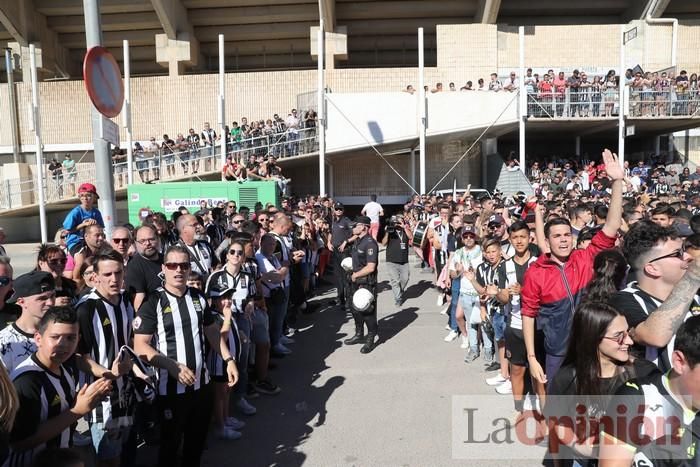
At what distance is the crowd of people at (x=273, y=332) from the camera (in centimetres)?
246

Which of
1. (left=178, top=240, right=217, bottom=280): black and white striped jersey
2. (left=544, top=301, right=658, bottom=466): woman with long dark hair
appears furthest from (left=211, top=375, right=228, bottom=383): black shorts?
(left=544, top=301, right=658, bottom=466): woman with long dark hair

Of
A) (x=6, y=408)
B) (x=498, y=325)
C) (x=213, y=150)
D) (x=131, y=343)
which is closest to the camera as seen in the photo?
(x=6, y=408)

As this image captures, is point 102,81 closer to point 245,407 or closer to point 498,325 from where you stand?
point 245,407

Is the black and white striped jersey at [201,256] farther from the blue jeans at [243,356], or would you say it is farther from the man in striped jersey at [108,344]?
the man in striped jersey at [108,344]

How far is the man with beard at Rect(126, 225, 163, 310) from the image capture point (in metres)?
4.81

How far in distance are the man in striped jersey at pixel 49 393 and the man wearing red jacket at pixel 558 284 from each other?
299cm

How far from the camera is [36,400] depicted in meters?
2.62

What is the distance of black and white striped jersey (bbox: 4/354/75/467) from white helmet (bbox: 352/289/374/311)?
4582 millimetres

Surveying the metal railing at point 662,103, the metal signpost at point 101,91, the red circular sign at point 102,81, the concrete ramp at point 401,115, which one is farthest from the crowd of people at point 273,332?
the metal railing at point 662,103

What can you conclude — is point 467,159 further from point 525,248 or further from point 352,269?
point 525,248

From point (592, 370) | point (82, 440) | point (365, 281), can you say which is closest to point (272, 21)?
point (365, 281)

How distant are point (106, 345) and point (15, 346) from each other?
0.61 m

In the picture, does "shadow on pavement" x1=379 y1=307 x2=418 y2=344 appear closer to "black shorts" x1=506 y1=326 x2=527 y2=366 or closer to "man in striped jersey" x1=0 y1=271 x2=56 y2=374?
"black shorts" x1=506 y1=326 x2=527 y2=366

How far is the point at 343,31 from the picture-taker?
2567 cm
